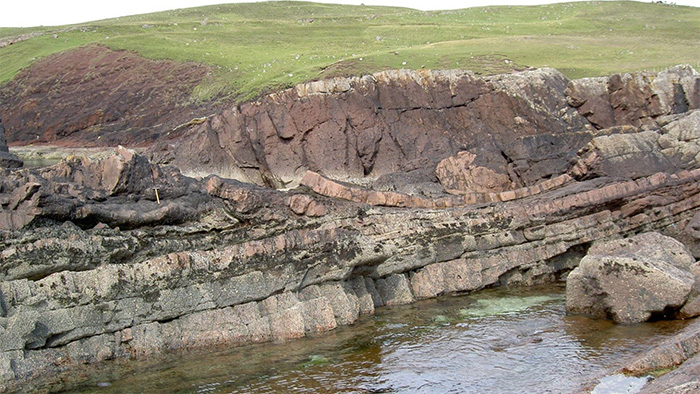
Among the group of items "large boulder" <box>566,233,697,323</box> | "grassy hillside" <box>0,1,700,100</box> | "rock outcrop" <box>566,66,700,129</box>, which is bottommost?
"large boulder" <box>566,233,697,323</box>

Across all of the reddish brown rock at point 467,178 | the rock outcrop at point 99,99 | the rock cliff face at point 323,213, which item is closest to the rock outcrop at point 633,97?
the rock cliff face at point 323,213

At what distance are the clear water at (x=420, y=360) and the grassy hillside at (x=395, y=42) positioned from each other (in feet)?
85.5

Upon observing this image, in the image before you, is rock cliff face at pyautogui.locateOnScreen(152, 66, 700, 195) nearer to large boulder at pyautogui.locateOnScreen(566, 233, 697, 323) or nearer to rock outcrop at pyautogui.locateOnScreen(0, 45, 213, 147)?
large boulder at pyautogui.locateOnScreen(566, 233, 697, 323)

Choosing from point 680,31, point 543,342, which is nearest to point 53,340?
point 543,342

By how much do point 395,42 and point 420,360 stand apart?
47.6 meters

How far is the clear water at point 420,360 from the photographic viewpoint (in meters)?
15.1

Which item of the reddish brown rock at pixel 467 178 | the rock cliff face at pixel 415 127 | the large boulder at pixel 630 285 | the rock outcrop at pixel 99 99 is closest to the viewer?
the large boulder at pixel 630 285

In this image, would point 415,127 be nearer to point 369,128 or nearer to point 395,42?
point 369,128

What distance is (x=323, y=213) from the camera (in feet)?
69.4

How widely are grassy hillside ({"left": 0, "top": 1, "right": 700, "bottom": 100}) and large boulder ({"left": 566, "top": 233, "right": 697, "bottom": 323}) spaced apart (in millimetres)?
24346

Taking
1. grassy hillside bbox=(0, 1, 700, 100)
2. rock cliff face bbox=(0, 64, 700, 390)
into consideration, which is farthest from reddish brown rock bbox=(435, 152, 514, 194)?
grassy hillside bbox=(0, 1, 700, 100)

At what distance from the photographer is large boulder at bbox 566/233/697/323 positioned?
17906 mm

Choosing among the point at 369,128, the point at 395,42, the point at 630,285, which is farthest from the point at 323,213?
the point at 395,42

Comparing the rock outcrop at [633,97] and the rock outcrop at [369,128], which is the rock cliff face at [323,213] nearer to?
the rock outcrop at [369,128]
